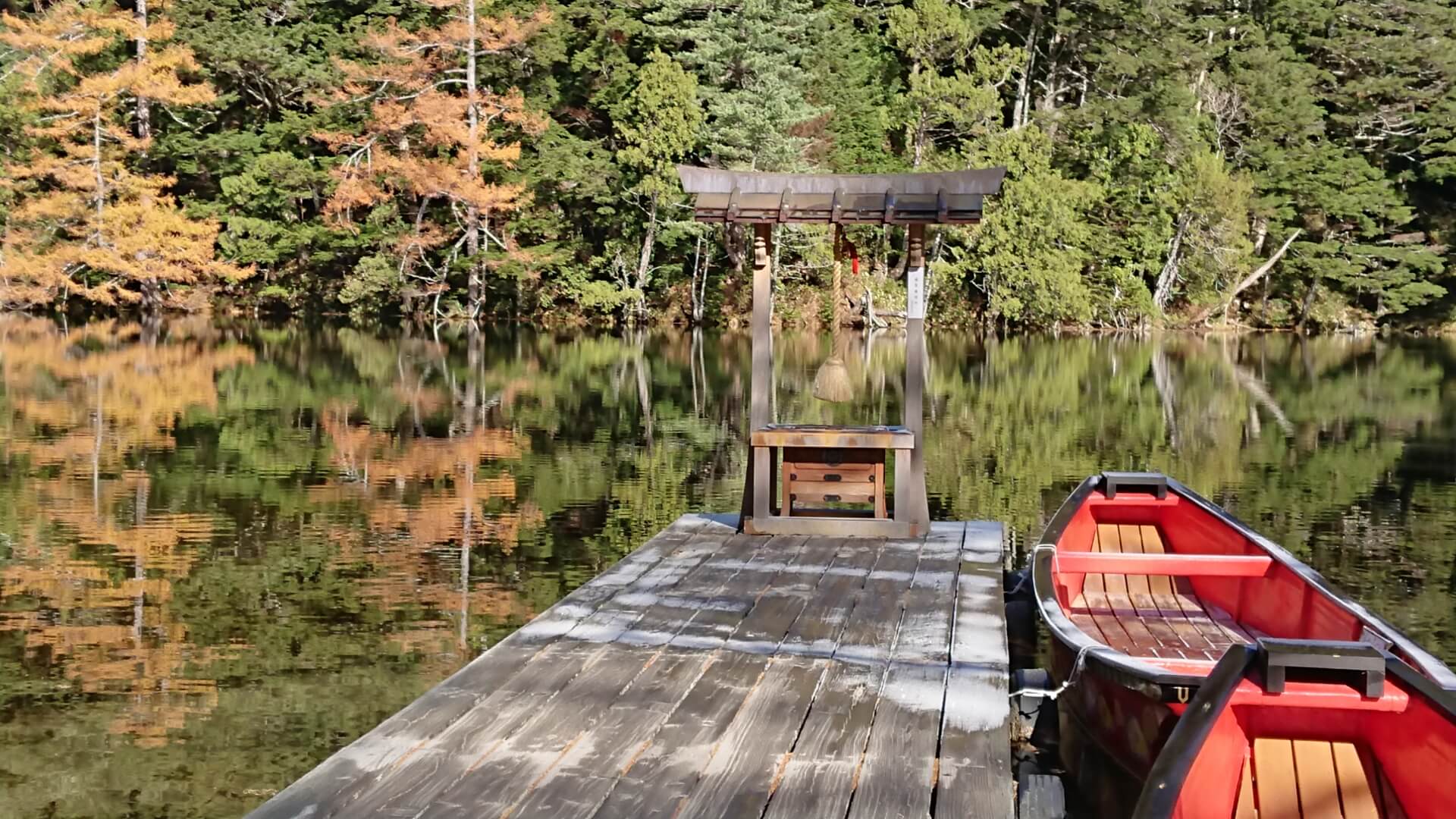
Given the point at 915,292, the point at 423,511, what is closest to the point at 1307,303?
the point at 423,511

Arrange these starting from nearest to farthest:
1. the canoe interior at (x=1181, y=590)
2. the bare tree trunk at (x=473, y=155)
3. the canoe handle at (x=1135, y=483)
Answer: the canoe interior at (x=1181, y=590) → the canoe handle at (x=1135, y=483) → the bare tree trunk at (x=473, y=155)

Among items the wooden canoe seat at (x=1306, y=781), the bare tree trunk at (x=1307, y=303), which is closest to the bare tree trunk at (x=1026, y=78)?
the bare tree trunk at (x=1307, y=303)

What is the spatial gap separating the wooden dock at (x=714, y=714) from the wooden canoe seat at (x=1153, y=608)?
1.58 feet

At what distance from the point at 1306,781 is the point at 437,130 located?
29.5 m

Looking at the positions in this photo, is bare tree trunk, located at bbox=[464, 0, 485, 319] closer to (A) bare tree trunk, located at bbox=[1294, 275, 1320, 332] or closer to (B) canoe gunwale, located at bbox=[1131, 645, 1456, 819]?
(A) bare tree trunk, located at bbox=[1294, 275, 1320, 332]

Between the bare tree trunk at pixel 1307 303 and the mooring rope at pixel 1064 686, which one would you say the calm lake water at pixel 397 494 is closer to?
the mooring rope at pixel 1064 686

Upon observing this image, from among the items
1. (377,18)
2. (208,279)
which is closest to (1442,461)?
(377,18)

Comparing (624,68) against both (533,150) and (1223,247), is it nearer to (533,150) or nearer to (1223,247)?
(533,150)

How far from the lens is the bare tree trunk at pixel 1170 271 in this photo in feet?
112

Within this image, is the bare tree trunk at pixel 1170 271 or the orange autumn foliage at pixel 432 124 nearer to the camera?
the orange autumn foliage at pixel 432 124

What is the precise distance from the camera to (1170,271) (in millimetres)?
34938

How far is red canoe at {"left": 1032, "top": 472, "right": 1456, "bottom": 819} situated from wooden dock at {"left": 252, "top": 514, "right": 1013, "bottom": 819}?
40 cm

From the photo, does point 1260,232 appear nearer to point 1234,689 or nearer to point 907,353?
point 907,353

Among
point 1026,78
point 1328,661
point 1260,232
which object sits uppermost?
point 1026,78
